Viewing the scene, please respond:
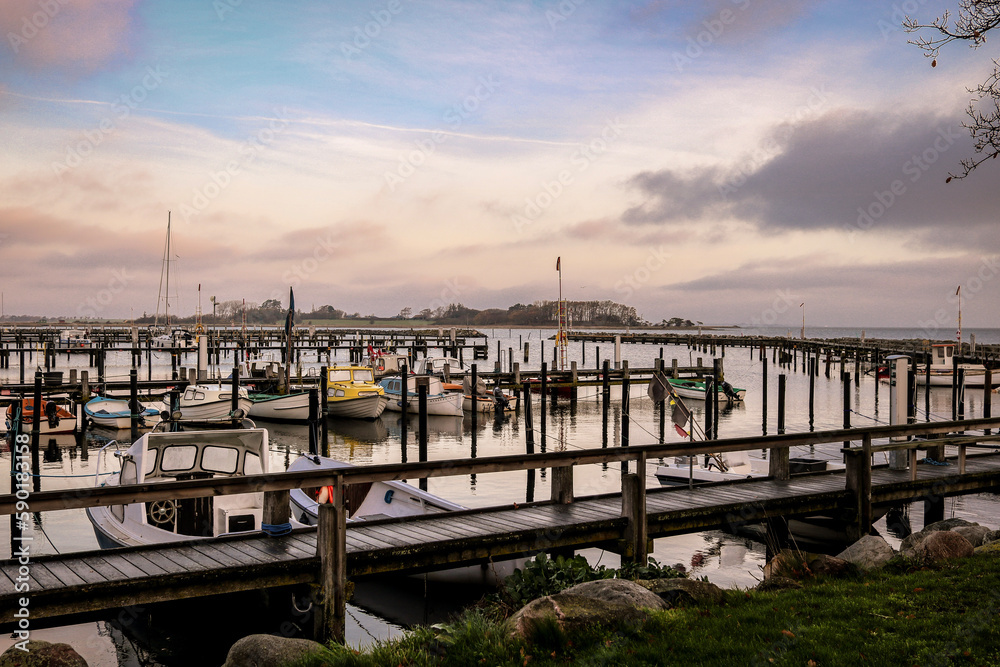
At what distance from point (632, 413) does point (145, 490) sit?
3828 cm

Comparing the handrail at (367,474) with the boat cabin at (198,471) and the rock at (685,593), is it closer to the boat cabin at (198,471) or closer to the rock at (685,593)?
the rock at (685,593)

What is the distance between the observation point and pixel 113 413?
33.6 meters

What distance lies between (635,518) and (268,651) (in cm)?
486

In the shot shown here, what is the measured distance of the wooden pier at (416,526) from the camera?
288 inches

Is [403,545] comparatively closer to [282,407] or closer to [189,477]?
[189,477]

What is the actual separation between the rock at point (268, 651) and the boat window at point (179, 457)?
16.9 ft

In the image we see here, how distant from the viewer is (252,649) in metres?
6.72

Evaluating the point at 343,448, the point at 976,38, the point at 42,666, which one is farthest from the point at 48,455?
the point at 976,38

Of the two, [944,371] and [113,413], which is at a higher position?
[944,371]

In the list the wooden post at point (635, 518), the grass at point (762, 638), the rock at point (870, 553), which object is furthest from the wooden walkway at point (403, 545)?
the grass at point (762, 638)

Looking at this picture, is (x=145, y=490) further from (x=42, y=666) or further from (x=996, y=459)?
(x=996, y=459)

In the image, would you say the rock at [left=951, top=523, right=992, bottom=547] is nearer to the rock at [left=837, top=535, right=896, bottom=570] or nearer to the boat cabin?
the rock at [left=837, top=535, right=896, bottom=570]

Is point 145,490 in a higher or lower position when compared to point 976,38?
lower

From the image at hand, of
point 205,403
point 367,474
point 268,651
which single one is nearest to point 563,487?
point 367,474
